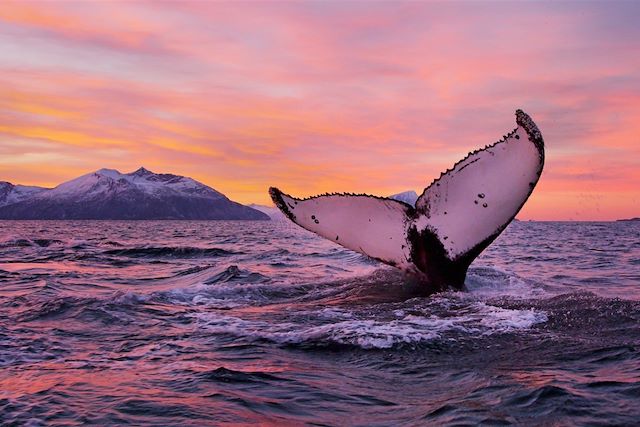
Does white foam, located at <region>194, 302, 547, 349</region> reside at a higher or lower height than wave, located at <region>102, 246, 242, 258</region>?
lower

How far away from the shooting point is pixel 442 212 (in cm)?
638

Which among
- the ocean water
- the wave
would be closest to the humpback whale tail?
the ocean water

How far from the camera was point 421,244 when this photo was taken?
6.74 meters

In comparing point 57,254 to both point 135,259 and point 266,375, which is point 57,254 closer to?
point 135,259

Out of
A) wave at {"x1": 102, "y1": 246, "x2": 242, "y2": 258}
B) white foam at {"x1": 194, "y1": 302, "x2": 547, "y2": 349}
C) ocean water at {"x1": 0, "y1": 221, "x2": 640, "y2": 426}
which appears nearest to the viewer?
ocean water at {"x1": 0, "y1": 221, "x2": 640, "y2": 426}

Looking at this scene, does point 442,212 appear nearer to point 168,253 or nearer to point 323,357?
point 323,357

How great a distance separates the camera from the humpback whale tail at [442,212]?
227 inches

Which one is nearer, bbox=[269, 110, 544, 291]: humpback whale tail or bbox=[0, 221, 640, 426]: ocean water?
bbox=[0, 221, 640, 426]: ocean water

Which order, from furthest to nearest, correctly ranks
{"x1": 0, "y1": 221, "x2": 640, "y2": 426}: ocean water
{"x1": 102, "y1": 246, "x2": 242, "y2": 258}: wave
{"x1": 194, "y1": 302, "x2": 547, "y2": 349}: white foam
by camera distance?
{"x1": 102, "y1": 246, "x2": 242, "y2": 258}: wave, {"x1": 194, "y1": 302, "x2": 547, "y2": 349}: white foam, {"x1": 0, "y1": 221, "x2": 640, "y2": 426}: ocean water

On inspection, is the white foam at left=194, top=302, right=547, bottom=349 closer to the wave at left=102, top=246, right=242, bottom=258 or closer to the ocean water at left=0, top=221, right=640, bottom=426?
the ocean water at left=0, top=221, right=640, bottom=426

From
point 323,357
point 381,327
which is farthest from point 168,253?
point 323,357

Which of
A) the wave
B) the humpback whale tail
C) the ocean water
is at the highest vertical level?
the humpback whale tail

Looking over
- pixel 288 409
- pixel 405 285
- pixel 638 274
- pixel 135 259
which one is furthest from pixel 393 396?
pixel 135 259

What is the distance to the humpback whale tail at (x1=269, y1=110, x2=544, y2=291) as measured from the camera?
5754 millimetres
